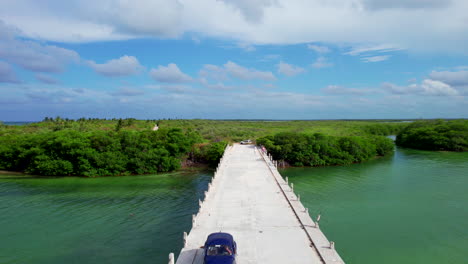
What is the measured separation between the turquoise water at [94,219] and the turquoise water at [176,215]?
0.07m

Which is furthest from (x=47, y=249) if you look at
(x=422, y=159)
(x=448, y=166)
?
(x=422, y=159)

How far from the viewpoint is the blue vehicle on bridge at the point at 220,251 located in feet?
35.4

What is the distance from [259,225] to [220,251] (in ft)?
14.9

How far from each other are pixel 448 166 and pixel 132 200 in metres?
45.3

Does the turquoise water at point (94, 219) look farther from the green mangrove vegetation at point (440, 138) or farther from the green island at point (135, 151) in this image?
the green mangrove vegetation at point (440, 138)

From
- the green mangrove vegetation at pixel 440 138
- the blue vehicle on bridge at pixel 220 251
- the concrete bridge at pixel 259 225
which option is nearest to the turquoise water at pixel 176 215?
the concrete bridge at pixel 259 225

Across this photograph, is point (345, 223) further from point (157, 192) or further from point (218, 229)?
point (157, 192)

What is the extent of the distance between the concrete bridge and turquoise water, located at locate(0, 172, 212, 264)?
3.42 metres

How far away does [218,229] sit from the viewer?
A: 14727mm

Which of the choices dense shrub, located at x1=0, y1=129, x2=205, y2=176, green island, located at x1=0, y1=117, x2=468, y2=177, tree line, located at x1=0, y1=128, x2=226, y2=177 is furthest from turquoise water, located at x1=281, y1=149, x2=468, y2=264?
dense shrub, located at x1=0, y1=129, x2=205, y2=176

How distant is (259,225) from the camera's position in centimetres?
1517

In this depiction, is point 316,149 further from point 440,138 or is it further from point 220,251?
point 220,251

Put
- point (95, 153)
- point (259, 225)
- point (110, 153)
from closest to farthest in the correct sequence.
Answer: point (259, 225), point (95, 153), point (110, 153)

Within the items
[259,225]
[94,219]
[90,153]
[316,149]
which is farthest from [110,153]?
[316,149]
